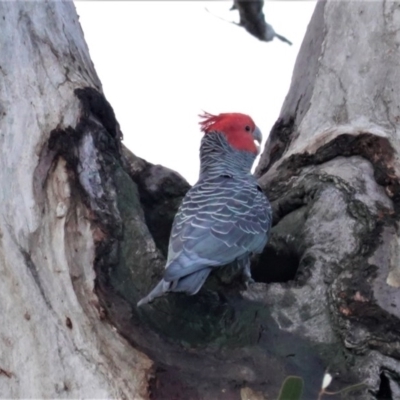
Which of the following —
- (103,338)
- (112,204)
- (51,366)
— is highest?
(112,204)

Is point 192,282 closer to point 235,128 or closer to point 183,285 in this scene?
point 183,285

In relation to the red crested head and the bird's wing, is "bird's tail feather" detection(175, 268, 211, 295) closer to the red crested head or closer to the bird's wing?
the bird's wing

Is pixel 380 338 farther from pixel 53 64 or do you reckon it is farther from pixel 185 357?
pixel 53 64

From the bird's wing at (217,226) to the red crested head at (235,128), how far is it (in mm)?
621

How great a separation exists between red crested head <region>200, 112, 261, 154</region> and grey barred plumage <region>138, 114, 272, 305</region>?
323 millimetres

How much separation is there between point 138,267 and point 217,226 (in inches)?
21.0

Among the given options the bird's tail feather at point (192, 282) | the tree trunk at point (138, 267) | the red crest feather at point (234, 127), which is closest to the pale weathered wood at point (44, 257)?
the tree trunk at point (138, 267)

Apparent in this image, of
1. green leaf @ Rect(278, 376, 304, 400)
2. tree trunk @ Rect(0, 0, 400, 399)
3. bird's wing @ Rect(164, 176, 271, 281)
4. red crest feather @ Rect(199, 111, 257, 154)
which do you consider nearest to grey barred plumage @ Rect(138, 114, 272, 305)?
bird's wing @ Rect(164, 176, 271, 281)

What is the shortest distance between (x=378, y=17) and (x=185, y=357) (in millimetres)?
2434

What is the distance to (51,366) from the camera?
129 inches

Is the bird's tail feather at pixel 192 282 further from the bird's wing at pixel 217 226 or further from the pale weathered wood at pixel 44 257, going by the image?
the pale weathered wood at pixel 44 257

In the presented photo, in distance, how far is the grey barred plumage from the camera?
11.2 ft

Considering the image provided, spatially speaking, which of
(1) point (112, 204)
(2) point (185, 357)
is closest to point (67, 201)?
(1) point (112, 204)

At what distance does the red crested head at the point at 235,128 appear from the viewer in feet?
16.5
